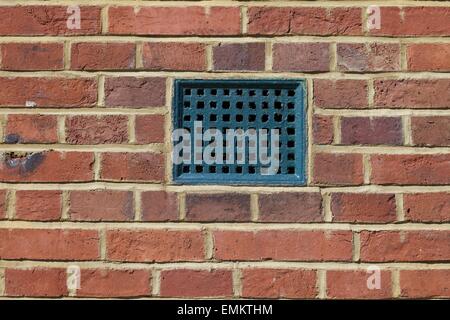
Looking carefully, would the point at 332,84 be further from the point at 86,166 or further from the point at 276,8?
the point at 86,166

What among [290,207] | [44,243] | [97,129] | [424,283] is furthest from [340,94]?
[44,243]

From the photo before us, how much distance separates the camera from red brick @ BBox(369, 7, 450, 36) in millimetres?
2018

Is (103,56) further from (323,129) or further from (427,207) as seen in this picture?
(427,207)

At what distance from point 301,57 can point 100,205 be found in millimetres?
671

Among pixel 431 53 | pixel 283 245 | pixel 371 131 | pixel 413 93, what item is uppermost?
pixel 431 53

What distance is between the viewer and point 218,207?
1985 mm

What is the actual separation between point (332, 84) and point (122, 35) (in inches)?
23.0

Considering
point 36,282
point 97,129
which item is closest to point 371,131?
point 97,129

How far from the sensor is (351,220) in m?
1.98

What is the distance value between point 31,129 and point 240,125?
1.85ft

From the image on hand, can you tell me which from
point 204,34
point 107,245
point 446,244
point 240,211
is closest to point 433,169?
point 446,244

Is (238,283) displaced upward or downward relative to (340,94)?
downward

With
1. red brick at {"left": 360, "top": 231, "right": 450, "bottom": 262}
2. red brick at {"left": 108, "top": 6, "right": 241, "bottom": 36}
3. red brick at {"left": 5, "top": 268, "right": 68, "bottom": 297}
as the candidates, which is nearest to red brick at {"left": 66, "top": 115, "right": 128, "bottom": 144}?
red brick at {"left": 108, "top": 6, "right": 241, "bottom": 36}

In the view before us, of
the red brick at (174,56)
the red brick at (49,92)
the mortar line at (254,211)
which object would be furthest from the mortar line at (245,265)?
the red brick at (174,56)
